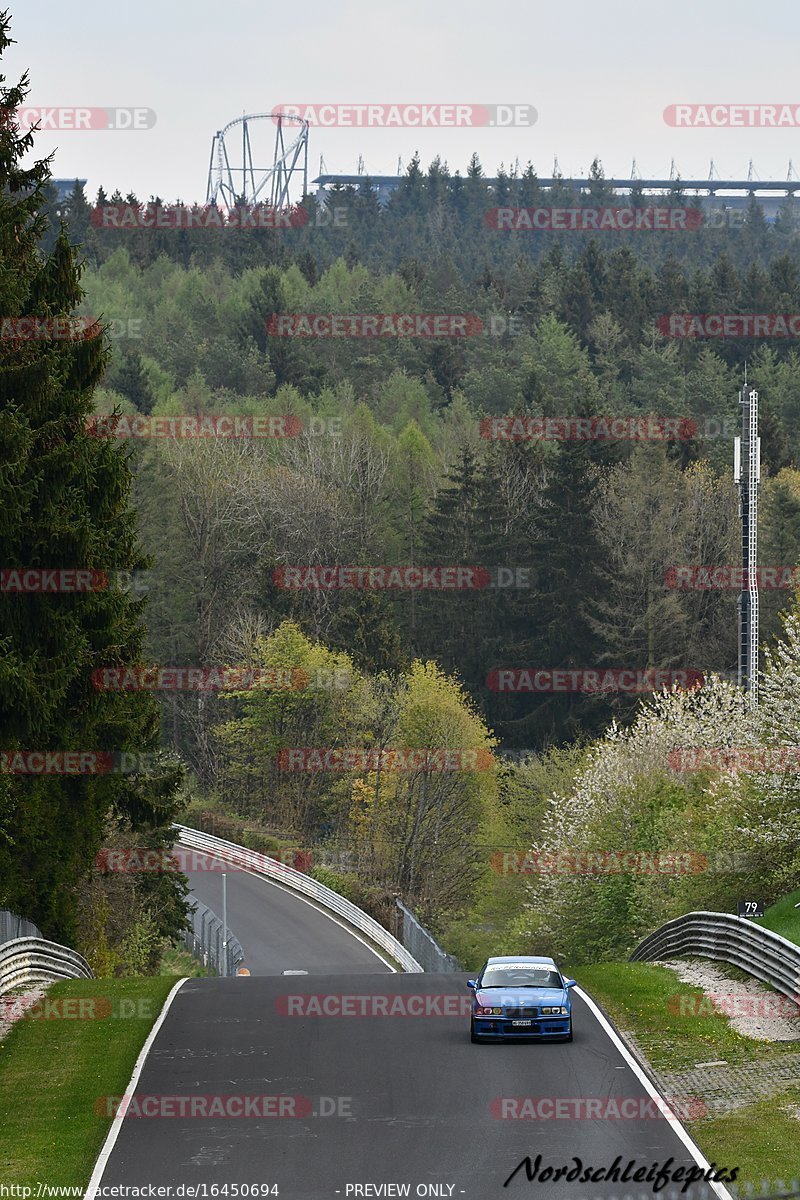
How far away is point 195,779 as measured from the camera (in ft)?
277

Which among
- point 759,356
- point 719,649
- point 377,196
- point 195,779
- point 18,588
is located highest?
point 377,196

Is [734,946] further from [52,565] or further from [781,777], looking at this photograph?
[52,565]

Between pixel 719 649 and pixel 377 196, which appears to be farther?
pixel 377 196

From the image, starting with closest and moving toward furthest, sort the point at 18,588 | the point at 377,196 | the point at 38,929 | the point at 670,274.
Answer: the point at 18,588
the point at 38,929
the point at 670,274
the point at 377,196

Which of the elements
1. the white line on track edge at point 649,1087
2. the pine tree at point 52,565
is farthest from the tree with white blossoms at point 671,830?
the pine tree at point 52,565

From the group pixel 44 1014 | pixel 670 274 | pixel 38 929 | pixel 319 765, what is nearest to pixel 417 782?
pixel 319 765

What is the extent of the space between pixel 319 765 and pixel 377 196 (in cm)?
12197

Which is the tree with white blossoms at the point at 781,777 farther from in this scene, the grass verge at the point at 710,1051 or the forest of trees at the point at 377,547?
the grass verge at the point at 710,1051

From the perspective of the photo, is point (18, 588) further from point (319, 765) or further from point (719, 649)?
point (719, 649)

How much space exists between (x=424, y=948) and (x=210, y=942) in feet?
23.9

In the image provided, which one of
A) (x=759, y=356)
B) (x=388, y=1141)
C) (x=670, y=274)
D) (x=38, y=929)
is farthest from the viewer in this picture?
(x=670, y=274)

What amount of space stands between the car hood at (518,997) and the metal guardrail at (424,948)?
31226mm

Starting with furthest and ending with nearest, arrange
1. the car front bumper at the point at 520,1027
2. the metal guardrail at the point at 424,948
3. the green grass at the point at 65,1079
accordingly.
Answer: the metal guardrail at the point at 424,948 → the car front bumper at the point at 520,1027 → the green grass at the point at 65,1079

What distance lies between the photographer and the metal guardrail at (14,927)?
89.5 feet
